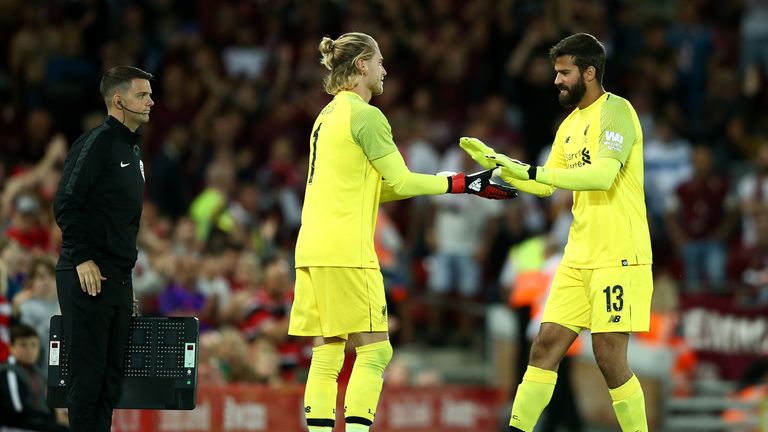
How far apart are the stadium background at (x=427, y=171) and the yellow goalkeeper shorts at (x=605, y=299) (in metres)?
5.83

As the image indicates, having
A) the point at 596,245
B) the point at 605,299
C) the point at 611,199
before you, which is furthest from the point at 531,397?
the point at 611,199

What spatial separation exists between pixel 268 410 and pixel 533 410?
18.1 ft

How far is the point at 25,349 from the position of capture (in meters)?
10.2

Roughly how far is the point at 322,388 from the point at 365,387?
26 cm

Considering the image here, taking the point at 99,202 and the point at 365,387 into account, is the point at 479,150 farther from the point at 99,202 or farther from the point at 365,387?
the point at 99,202

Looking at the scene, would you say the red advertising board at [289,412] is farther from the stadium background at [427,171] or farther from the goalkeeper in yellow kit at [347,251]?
the goalkeeper in yellow kit at [347,251]

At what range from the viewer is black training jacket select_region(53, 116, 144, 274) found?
8.05 meters

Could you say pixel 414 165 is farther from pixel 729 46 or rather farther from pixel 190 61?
pixel 729 46

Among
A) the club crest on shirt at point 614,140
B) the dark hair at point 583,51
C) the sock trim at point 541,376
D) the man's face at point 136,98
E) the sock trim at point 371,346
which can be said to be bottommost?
the sock trim at point 541,376

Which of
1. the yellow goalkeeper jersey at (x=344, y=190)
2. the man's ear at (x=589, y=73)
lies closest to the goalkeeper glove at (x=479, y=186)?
the yellow goalkeeper jersey at (x=344, y=190)

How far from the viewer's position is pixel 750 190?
18359mm

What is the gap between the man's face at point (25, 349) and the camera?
33.4 feet

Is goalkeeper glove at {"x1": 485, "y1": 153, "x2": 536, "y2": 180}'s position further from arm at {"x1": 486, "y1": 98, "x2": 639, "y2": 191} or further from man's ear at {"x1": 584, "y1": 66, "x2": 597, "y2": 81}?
man's ear at {"x1": 584, "y1": 66, "x2": 597, "y2": 81}

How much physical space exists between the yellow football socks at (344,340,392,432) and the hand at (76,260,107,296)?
155cm
